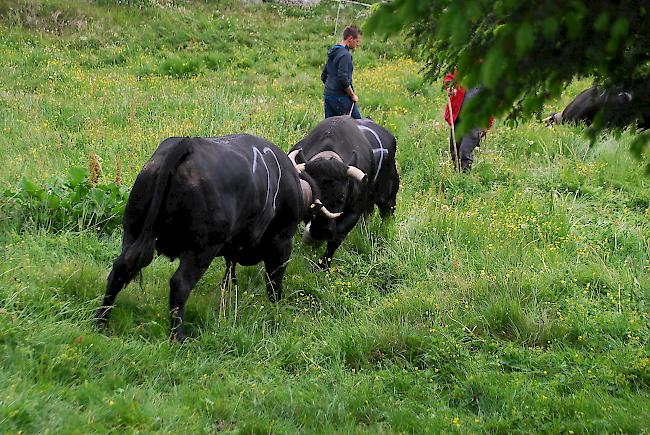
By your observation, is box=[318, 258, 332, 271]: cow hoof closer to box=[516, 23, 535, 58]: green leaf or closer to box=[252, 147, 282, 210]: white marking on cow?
box=[252, 147, 282, 210]: white marking on cow

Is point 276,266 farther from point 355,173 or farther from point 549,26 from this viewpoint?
point 549,26

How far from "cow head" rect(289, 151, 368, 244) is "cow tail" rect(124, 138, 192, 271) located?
7.44 ft

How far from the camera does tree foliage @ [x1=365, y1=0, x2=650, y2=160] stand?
2.72 meters

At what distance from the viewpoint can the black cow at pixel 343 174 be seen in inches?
280

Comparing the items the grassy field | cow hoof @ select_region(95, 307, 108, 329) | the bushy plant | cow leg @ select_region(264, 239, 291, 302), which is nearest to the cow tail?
cow hoof @ select_region(95, 307, 108, 329)

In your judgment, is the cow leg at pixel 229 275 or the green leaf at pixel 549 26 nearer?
the green leaf at pixel 549 26

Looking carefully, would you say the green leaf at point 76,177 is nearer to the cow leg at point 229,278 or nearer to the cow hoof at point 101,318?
the cow leg at point 229,278

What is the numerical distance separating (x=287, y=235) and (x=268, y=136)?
3.84 metres

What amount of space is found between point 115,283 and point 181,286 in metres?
0.45

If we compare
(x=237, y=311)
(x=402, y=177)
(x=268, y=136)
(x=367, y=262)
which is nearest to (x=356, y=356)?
(x=237, y=311)

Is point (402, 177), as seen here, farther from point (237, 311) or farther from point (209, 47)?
point (209, 47)

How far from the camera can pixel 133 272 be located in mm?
4938

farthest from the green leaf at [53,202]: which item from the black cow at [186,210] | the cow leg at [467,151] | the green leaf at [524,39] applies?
the cow leg at [467,151]

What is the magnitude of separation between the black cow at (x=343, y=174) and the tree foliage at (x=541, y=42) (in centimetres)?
371
